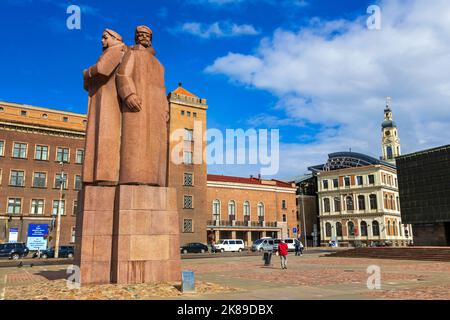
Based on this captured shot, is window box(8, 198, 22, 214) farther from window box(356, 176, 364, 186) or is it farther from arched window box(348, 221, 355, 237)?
window box(356, 176, 364, 186)

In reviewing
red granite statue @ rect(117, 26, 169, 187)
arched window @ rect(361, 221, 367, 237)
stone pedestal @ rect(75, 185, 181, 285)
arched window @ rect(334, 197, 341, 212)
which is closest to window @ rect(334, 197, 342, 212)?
arched window @ rect(334, 197, 341, 212)

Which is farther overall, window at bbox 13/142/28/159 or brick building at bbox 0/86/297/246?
window at bbox 13/142/28/159

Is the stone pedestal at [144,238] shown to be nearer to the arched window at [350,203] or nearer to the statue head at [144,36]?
the statue head at [144,36]

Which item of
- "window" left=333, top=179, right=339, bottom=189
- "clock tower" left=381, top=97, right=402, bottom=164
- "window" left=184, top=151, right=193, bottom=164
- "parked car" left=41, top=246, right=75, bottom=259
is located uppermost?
"clock tower" left=381, top=97, right=402, bottom=164

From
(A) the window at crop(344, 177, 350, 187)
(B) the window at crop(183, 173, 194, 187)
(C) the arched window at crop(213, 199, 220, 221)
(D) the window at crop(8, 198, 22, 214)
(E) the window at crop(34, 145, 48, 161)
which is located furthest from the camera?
(A) the window at crop(344, 177, 350, 187)

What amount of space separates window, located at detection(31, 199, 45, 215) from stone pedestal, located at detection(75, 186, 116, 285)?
4348cm

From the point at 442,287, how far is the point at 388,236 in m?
64.6

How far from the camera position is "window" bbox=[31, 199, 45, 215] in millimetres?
51594

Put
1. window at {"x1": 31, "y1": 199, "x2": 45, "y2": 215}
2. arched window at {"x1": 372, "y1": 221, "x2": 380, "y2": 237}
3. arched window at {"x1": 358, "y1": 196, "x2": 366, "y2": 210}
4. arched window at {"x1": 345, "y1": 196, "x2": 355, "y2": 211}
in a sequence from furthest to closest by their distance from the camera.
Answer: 1. arched window at {"x1": 345, "y1": 196, "x2": 355, "y2": 211}
2. arched window at {"x1": 358, "y1": 196, "x2": 366, "y2": 210}
3. arched window at {"x1": 372, "y1": 221, "x2": 380, "y2": 237}
4. window at {"x1": 31, "y1": 199, "x2": 45, "y2": 215}

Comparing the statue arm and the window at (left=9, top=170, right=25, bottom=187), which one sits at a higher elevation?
the window at (left=9, top=170, right=25, bottom=187)

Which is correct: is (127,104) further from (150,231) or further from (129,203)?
(150,231)

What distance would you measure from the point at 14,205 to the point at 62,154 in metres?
8.89

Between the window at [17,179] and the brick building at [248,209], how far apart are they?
2751 centimetres
